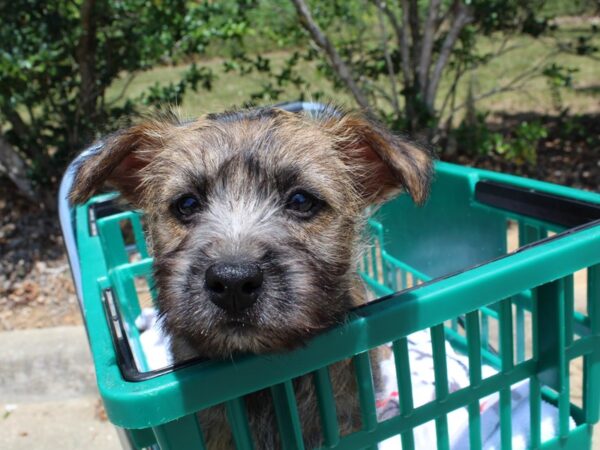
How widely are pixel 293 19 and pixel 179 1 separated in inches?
40.3

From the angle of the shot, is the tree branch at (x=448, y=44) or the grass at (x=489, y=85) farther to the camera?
the grass at (x=489, y=85)

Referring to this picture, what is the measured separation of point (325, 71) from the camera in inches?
238

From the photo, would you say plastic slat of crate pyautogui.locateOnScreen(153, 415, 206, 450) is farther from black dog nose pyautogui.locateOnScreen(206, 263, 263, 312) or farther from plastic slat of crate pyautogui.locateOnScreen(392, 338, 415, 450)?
plastic slat of crate pyautogui.locateOnScreen(392, 338, 415, 450)

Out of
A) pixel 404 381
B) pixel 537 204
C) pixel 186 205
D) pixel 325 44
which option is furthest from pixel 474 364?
pixel 325 44

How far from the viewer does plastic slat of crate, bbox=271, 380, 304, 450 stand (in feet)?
4.93

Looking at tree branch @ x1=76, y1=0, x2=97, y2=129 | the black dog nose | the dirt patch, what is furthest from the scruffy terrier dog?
tree branch @ x1=76, y1=0, x2=97, y2=129

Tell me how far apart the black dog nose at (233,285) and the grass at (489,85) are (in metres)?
4.84

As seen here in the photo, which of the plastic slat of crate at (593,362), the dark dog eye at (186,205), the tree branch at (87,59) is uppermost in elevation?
the tree branch at (87,59)

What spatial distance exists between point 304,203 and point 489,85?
823 centimetres

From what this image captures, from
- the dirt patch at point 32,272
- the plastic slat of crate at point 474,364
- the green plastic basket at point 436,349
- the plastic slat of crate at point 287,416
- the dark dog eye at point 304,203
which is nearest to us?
the green plastic basket at point 436,349

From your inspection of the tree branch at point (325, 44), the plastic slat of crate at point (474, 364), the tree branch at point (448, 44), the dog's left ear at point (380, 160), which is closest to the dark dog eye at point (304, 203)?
the dog's left ear at point (380, 160)

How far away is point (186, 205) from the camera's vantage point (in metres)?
2.15

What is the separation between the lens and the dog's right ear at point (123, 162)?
6.92 feet

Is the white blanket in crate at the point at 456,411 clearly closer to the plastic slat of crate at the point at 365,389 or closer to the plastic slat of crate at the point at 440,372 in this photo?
the plastic slat of crate at the point at 440,372
